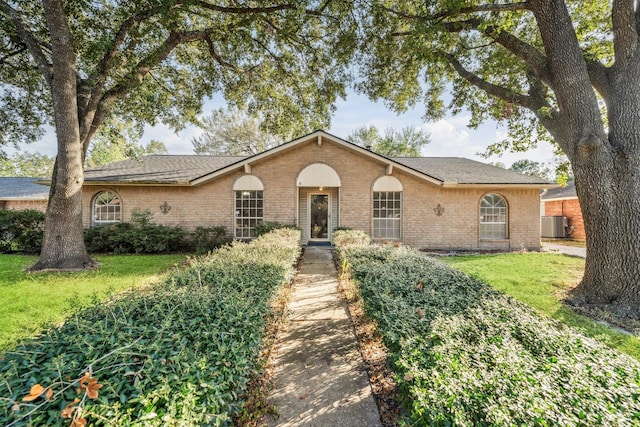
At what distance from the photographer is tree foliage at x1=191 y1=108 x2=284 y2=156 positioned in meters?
28.9

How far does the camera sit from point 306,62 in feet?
35.9

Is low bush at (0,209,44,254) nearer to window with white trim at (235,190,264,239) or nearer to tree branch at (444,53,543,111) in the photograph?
window with white trim at (235,190,264,239)

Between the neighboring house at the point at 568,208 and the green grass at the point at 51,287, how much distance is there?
2276 centimetres

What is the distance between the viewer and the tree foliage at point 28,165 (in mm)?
43125

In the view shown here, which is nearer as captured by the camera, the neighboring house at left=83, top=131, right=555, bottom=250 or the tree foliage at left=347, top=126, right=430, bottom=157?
the neighboring house at left=83, top=131, right=555, bottom=250

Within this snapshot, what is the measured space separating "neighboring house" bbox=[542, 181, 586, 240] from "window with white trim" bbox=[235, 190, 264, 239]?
1892 centimetres

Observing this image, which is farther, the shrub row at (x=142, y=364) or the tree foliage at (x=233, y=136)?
the tree foliage at (x=233, y=136)

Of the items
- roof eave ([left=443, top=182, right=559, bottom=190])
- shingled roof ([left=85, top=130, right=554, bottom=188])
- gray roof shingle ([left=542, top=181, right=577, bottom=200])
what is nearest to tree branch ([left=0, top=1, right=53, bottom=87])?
shingled roof ([left=85, top=130, right=554, bottom=188])

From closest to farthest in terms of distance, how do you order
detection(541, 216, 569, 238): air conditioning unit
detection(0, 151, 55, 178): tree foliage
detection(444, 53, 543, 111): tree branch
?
detection(444, 53, 543, 111): tree branch
detection(541, 216, 569, 238): air conditioning unit
detection(0, 151, 55, 178): tree foliage

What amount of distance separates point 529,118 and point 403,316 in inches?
408

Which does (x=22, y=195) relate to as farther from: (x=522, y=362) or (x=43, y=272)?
(x=522, y=362)

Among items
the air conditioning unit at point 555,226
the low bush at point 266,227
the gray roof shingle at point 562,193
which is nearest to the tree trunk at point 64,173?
the low bush at point 266,227

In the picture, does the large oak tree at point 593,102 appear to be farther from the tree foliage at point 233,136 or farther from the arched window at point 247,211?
the tree foliage at point 233,136

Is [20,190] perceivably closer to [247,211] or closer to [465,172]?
[247,211]
